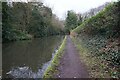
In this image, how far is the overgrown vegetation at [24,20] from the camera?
39.2m

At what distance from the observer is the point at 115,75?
8.30 m

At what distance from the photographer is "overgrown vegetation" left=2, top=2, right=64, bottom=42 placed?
129 feet

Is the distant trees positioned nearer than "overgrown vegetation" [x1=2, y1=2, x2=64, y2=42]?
No

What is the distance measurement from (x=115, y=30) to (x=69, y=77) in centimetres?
663

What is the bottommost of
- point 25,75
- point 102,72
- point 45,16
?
point 25,75

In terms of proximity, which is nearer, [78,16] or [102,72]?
[102,72]

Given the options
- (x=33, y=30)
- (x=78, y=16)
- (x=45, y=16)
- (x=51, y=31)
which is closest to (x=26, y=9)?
(x=33, y=30)

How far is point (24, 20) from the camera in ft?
182

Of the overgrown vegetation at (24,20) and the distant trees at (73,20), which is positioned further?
the distant trees at (73,20)

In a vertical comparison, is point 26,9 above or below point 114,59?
above

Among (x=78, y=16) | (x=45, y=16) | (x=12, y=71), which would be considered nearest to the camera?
(x=12, y=71)

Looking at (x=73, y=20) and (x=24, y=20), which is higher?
(x=73, y=20)

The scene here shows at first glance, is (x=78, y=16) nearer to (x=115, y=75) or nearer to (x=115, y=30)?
(x=115, y=30)

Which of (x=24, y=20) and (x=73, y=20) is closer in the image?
(x=24, y=20)
